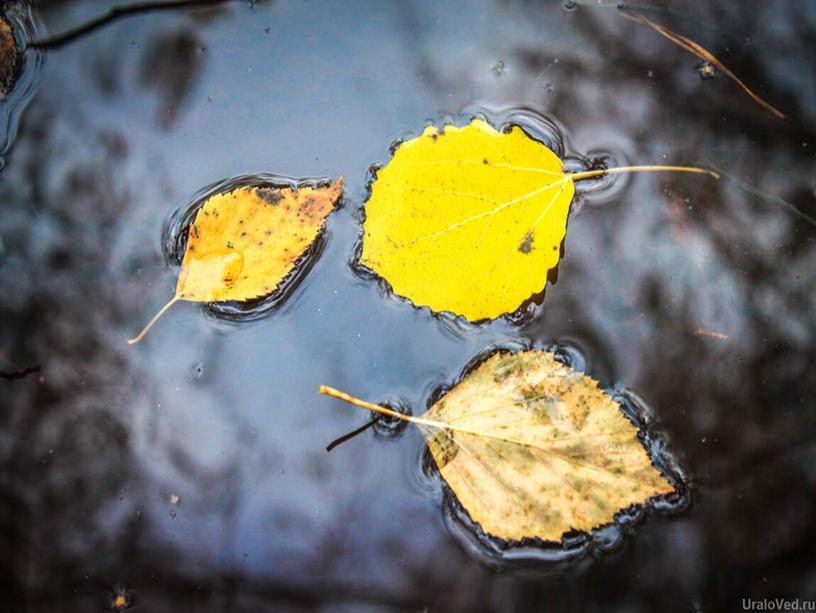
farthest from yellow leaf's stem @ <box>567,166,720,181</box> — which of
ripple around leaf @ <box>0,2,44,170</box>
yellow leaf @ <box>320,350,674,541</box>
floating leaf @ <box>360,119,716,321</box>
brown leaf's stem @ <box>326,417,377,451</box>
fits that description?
ripple around leaf @ <box>0,2,44,170</box>

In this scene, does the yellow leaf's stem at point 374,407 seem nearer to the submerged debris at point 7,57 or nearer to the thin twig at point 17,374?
the thin twig at point 17,374

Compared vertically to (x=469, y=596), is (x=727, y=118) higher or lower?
higher

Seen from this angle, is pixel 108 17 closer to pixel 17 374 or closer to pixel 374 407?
pixel 17 374

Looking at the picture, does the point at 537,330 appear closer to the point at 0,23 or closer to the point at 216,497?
the point at 216,497

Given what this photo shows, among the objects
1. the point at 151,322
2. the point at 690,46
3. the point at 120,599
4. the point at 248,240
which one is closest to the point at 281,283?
the point at 248,240

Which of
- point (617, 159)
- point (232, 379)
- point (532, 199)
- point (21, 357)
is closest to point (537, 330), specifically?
point (532, 199)
